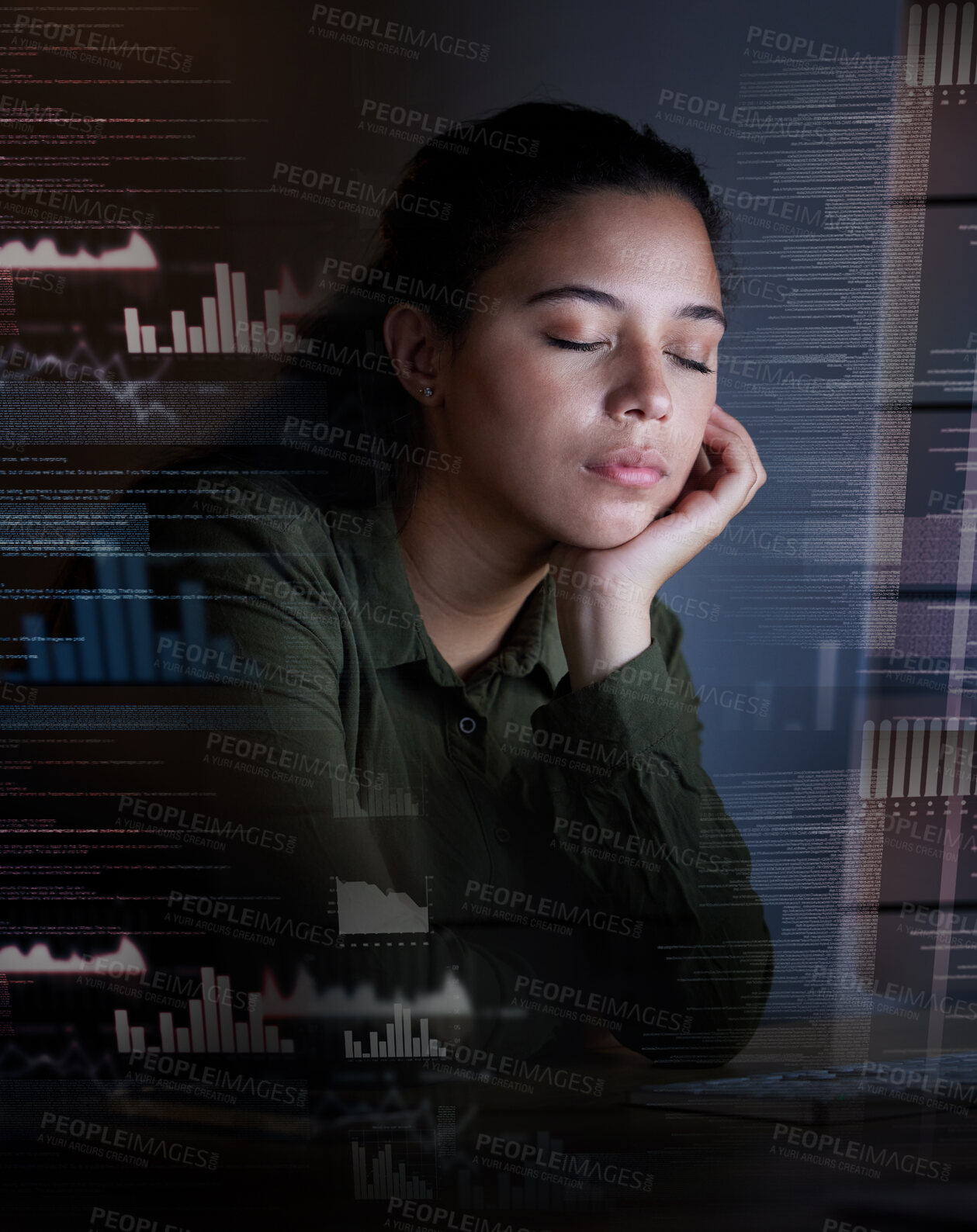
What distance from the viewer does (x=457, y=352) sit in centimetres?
87

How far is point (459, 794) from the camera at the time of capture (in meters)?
0.98

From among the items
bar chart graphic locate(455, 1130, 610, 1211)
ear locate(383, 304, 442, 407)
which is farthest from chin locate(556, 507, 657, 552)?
bar chart graphic locate(455, 1130, 610, 1211)

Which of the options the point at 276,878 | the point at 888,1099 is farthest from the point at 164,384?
the point at 888,1099

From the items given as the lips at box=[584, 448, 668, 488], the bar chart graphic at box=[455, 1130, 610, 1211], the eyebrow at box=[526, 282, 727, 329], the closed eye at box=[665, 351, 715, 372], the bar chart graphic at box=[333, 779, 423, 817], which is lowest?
the bar chart graphic at box=[455, 1130, 610, 1211]

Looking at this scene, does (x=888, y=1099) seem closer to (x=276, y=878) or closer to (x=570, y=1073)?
(x=570, y=1073)

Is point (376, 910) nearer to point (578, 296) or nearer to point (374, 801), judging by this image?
point (374, 801)

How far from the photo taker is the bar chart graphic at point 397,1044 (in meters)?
1.02

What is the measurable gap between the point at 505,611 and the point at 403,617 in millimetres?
139

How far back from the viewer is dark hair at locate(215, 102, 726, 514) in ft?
2.74

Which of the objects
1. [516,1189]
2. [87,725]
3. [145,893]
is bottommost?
[516,1189]

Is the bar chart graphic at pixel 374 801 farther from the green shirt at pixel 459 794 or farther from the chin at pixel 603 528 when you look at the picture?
the chin at pixel 603 528

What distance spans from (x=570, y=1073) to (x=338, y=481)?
855 millimetres

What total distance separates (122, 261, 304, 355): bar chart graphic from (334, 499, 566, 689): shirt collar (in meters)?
0.23

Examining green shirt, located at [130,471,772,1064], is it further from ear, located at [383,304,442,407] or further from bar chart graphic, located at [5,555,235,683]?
ear, located at [383,304,442,407]
